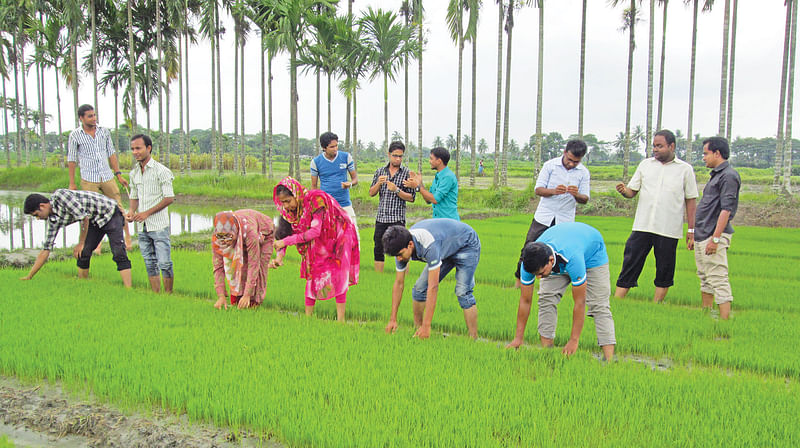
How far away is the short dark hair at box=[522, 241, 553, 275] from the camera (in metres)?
3.35

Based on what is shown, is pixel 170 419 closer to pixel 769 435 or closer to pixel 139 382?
pixel 139 382

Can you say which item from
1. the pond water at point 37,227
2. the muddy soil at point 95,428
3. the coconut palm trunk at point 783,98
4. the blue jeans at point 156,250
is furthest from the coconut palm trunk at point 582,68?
the muddy soil at point 95,428

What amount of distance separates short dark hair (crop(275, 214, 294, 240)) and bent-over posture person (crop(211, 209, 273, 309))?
27 cm

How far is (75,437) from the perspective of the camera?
3.01 metres

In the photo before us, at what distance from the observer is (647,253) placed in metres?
5.78

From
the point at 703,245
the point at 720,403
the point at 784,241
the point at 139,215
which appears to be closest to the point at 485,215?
the point at 784,241

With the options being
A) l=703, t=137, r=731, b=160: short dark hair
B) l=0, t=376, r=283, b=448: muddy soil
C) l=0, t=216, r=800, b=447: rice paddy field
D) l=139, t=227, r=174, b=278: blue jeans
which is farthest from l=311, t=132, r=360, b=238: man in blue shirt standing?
l=703, t=137, r=731, b=160: short dark hair

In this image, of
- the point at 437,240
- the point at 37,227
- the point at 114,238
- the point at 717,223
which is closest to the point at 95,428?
the point at 437,240

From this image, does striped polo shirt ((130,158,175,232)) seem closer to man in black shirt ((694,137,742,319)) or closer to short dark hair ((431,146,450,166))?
short dark hair ((431,146,450,166))

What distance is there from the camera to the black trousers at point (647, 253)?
225 inches

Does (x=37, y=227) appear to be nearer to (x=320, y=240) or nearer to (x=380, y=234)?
(x=380, y=234)

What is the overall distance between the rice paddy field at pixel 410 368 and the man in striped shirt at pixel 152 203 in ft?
1.65

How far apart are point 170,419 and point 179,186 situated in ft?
71.7

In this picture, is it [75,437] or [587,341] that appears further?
[587,341]
